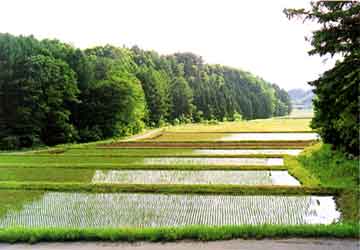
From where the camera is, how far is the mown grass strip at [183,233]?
783 centimetres

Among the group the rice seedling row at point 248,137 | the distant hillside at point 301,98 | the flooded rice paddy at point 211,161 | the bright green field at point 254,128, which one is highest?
the distant hillside at point 301,98

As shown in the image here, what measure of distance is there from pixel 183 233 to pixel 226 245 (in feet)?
2.96

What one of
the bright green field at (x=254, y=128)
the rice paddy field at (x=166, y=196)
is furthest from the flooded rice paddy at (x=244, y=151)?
the bright green field at (x=254, y=128)

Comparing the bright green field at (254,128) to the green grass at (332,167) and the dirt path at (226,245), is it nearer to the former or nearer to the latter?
the green grass at (332,167)

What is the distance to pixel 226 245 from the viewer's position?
7453 mm

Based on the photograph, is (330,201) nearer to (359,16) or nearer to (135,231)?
(359,16)

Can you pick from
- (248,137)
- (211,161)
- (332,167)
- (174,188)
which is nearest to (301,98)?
(248,137)

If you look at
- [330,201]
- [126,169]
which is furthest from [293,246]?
[126,169]

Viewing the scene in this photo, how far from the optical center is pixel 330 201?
12836 millimetres

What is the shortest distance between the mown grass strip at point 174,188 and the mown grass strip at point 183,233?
587 centimetres

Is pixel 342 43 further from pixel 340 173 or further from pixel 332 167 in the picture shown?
pixel 332 167

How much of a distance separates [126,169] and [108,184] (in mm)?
4688

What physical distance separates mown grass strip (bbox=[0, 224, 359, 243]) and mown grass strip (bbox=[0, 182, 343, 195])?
19.2 feet

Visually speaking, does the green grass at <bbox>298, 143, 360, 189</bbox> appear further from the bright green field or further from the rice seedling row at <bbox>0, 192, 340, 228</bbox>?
the bright green field
